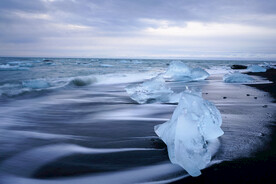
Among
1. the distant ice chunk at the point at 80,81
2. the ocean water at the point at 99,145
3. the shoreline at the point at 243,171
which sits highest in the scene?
the shoreline at the point at 243,171

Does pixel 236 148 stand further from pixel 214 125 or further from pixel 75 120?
pixel 75 120

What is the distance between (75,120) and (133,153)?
6.08ft

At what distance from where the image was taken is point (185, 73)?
12.3 m

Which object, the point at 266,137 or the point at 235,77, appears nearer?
the point at 266,137

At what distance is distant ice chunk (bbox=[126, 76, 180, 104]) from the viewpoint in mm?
5159

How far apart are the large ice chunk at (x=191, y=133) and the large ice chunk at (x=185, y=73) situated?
9544mm

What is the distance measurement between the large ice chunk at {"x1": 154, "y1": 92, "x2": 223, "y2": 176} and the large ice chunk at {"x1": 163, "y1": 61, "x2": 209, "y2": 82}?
9544 mm

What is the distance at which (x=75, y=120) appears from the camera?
3.78 meters

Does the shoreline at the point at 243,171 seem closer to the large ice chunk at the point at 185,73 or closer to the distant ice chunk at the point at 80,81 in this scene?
the distant ice chunk at the point at 80,81

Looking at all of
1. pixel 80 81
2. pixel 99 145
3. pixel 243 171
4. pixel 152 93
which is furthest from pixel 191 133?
pixel 80 81

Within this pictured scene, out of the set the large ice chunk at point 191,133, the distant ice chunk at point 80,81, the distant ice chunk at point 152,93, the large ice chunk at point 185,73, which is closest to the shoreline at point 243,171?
the large ice chunk at point 191,133

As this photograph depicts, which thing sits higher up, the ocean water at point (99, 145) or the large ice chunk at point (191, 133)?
the large ice chunk at point (191, 133)

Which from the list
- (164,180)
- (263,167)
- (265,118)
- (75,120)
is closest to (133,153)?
(164,180)

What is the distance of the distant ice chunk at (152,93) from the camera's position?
16.9 feet
